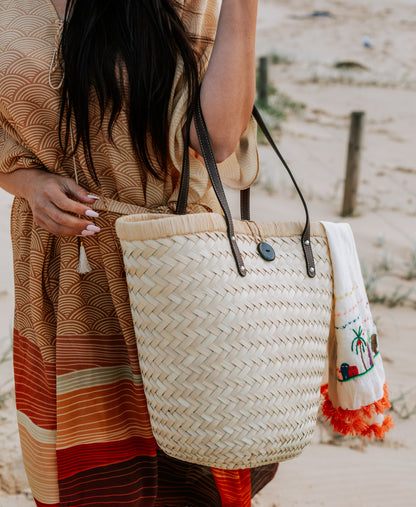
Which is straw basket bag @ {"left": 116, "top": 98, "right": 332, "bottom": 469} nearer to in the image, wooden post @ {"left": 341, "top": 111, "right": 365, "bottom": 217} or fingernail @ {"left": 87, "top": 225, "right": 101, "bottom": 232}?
fingernail @ {"left": 87, "top": 225, "right": 101, "bottom": 232}

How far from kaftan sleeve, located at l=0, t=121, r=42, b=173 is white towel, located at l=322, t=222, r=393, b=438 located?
2.20 feet

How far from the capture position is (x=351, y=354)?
4.19 ft

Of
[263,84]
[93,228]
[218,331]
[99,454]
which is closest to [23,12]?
[93,228]

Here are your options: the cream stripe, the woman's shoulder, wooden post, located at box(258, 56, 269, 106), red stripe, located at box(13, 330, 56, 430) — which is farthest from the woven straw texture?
wooden post, located at box(258, 56, 269, 106)

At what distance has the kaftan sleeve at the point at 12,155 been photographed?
1192 millimetres

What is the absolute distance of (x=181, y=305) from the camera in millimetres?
994

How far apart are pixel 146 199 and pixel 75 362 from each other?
1.38 feet

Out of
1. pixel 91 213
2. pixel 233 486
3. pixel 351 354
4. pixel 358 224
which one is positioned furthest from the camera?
pixel 358 224

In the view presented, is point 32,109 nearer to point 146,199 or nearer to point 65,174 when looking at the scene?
point 65,174

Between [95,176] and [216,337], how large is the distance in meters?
0.44

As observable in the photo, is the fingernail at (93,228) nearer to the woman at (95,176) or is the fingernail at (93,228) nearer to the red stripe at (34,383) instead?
the woman at (95,176)

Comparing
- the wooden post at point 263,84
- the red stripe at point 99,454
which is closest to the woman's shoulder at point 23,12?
the red stripe at point 99,454

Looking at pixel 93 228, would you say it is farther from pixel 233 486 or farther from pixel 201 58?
pixel 233 486

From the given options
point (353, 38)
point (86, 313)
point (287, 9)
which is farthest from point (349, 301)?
point (287, 9)
